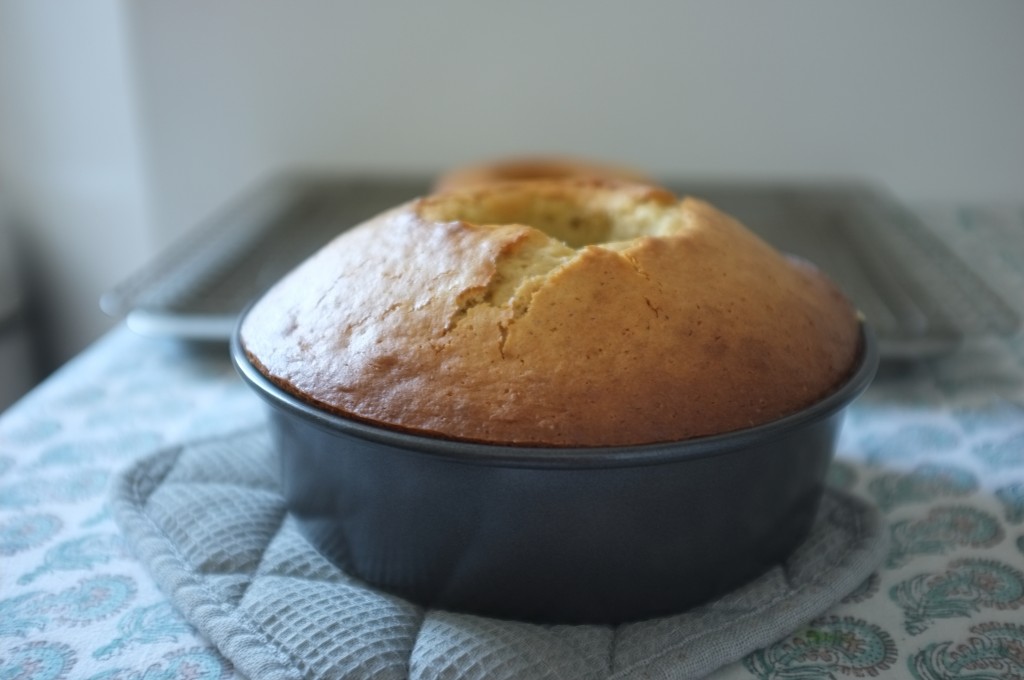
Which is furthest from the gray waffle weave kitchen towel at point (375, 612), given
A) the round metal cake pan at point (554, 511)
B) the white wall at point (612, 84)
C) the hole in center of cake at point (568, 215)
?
the white wall at point (612, 84)

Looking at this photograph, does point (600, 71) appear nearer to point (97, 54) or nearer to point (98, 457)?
point (97, 54)

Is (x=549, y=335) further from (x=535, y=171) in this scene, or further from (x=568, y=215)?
(x=535, y=171)

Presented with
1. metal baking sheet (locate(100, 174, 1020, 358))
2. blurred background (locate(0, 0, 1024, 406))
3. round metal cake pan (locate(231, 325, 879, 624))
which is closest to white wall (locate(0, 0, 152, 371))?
blurred background (locate(0, 0, 1024, 406))

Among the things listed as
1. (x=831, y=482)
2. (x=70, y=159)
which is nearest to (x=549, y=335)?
(x=831, y=482)

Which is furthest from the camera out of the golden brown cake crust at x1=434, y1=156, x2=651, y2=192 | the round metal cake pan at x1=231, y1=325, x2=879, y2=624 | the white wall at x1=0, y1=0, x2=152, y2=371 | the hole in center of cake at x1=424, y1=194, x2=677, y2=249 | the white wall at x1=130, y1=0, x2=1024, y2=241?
the white wall at x1=0, y1=0, x2=152, y2=371

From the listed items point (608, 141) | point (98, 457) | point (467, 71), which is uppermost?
point (467, 71)

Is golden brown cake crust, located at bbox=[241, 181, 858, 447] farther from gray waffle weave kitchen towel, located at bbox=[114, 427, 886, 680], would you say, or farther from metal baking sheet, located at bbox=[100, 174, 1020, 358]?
metal baking sheet, located at bbox=[100, 174, 1020, 358]

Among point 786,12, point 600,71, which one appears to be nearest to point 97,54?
point 600,71
